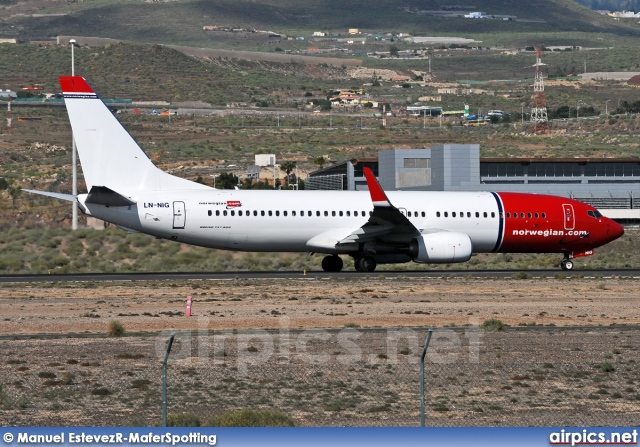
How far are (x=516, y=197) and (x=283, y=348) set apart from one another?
997 inches

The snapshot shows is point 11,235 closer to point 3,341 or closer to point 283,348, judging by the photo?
point 3,341

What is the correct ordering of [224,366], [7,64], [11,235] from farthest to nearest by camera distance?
[7,64] < [11,235] < [224,366]

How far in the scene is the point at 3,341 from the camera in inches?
941

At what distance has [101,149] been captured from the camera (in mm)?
41219

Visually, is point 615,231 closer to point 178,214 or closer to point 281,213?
point 281,213

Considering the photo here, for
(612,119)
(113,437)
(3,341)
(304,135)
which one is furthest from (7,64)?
(113,437)

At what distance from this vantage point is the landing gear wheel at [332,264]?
1763 inches

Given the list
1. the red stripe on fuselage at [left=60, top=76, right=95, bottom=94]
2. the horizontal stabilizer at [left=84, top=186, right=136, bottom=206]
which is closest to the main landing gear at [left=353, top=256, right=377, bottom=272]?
the horizontal stabilizer at [left=84, top=186, right=136, bottom=206]

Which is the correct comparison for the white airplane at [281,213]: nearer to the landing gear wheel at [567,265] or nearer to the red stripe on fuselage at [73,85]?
the red stripe on fuselage at [73,85]

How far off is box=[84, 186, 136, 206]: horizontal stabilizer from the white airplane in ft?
0.11

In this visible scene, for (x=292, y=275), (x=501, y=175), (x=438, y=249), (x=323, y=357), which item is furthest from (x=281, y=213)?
(x=501, y=175)

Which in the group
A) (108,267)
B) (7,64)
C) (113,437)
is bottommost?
(108,267)

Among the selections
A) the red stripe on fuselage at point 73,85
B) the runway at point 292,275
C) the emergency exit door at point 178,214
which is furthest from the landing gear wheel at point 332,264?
the red stripe on fuselage at point 73,85

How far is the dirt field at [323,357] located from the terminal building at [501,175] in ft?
126
